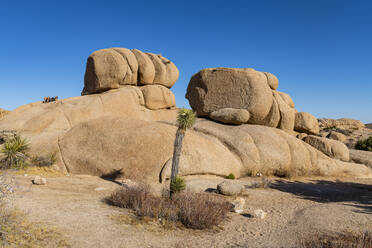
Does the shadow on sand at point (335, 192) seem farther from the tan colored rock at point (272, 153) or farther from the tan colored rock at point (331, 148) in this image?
the tan colored rock at point (331, 148)

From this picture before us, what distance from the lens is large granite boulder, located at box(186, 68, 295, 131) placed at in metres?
19.1

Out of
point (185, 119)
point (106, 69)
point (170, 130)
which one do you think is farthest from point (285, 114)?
point (106, 69)

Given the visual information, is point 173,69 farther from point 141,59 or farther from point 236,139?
point 236,139

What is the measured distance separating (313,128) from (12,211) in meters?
21.8

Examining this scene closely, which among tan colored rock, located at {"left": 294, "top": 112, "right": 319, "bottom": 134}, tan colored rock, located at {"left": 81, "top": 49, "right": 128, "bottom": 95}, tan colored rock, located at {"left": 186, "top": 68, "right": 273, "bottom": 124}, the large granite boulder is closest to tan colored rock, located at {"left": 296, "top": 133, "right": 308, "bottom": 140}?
tan colored rock, located at {"left": 294, "top": 112, "right": 319, "bottom": 134}

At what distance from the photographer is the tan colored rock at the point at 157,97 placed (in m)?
26.9

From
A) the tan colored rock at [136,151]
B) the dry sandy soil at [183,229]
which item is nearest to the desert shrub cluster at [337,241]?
the dry sandy soil at [183,229]

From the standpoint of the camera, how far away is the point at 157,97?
1085 inches

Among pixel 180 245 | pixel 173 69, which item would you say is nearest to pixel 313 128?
pixel 173 69

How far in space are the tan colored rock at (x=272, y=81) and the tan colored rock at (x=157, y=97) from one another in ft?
38.2

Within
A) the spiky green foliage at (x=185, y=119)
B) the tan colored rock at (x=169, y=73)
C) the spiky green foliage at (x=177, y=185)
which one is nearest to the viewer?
the spiky green foliage at (x=177, y=185)

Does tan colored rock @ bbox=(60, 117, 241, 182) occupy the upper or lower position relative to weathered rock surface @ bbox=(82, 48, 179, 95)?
lower

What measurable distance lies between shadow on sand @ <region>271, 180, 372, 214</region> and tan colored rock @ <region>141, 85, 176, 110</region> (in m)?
15.8

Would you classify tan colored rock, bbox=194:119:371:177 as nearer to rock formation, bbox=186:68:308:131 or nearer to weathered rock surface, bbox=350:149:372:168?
rock formation, bbox=186:68:308:131
